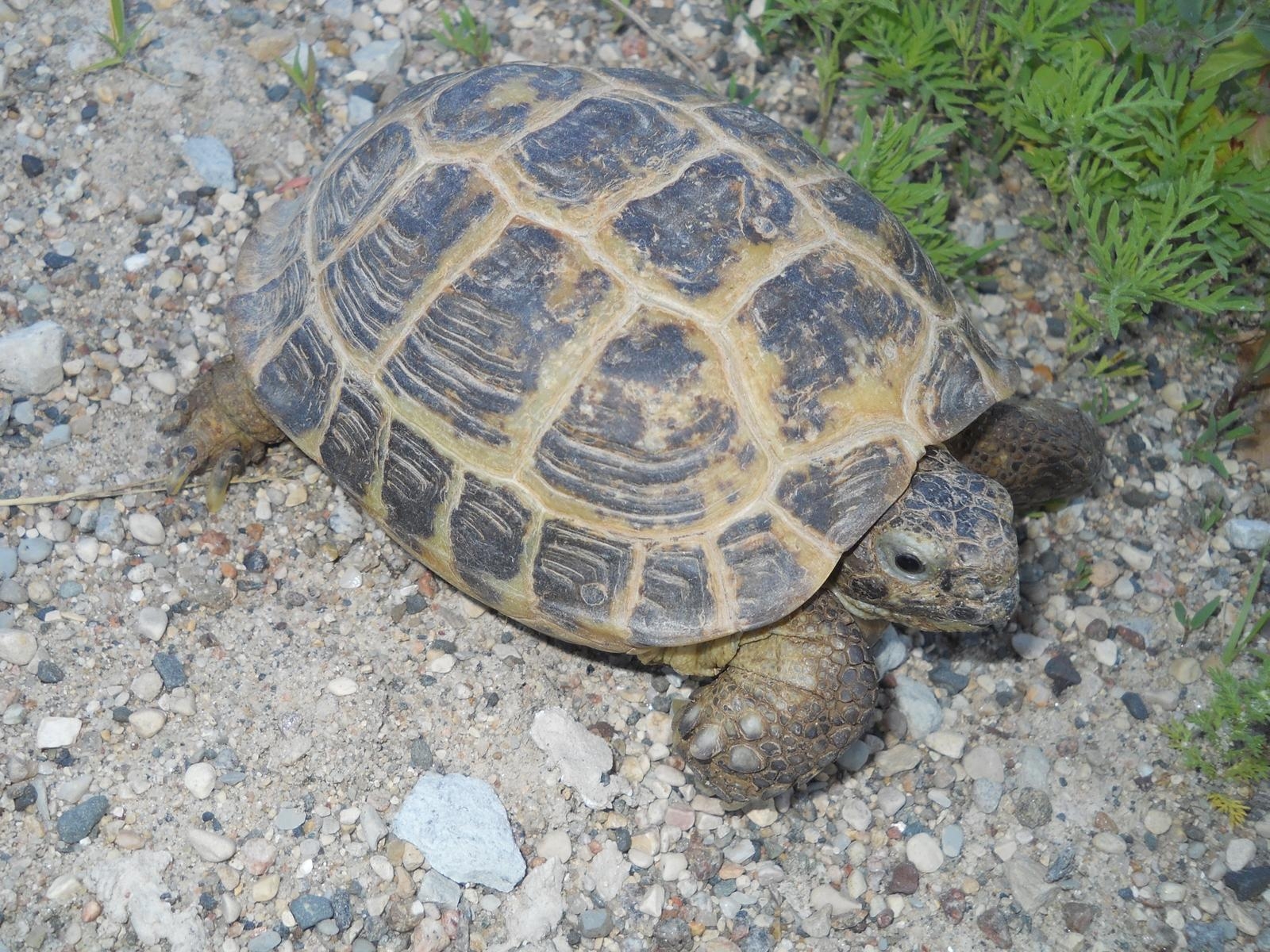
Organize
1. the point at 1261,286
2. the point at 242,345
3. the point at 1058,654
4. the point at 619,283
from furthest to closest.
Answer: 1. the point at 1261,286
2. the point at 1058,654
3. the point at 242,345
4. the point at 619,283

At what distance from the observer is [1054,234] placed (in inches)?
197

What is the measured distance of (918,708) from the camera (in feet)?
13.2

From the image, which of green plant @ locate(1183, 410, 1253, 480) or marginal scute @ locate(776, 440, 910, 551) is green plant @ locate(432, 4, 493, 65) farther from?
green plant @ locate(1183, 410, 1253, 480)

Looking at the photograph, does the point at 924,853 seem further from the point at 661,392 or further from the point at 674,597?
the point at 661,392

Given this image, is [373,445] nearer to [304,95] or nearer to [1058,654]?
[304,95]

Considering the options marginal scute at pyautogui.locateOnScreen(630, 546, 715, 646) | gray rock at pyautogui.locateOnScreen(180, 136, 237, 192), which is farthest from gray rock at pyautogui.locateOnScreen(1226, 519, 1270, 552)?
gray rock at pyautogui.locateOnScreen(180, 136, 237, 192)

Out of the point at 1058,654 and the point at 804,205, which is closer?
the point at 804,205

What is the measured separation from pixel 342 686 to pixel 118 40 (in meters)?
2.97

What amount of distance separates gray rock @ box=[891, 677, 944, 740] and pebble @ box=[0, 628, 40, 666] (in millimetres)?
2871

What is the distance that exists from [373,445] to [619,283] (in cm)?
93

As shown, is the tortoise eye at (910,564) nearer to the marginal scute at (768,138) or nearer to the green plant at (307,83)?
the marginal scute at (768,138)

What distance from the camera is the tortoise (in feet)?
10.7

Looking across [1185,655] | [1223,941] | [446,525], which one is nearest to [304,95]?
[446,525]

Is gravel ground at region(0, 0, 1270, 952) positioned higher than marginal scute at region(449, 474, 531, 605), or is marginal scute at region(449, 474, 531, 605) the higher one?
marginal scute at region(449, 474, 531, 605)
